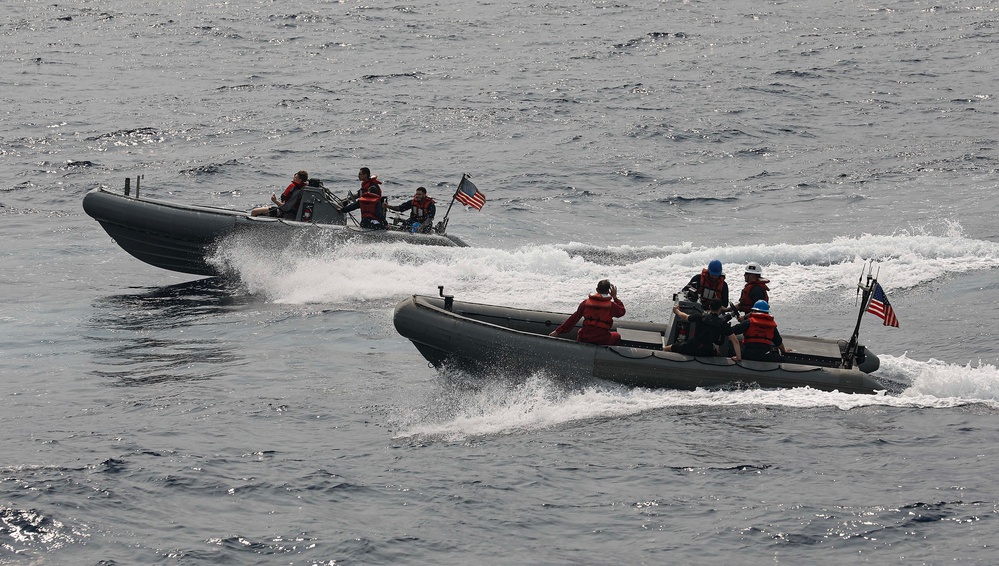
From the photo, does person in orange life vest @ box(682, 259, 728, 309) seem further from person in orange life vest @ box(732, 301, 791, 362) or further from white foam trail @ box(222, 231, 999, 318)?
white foam trail @ box(222, 231, 999, 318)

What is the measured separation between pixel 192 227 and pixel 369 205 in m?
3.03

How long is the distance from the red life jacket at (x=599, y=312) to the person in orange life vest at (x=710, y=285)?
1.24m

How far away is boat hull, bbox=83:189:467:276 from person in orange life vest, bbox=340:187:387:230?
0.41 m

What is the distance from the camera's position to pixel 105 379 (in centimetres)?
1363

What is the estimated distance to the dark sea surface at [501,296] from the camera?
9.60 meters

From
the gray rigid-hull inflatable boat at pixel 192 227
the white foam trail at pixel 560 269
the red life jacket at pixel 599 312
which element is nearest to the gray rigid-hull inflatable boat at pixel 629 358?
the red life jacket at pixel 599 312

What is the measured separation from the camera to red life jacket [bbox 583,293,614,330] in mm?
12977

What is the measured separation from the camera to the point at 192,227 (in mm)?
19078

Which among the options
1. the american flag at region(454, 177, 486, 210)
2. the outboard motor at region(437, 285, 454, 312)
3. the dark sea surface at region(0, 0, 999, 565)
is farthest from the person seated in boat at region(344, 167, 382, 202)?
the outboard motor at region(437, 285, 454, 312)

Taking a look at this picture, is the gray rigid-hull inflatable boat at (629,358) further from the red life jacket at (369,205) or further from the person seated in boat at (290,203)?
the person seated in boat at (290,203)

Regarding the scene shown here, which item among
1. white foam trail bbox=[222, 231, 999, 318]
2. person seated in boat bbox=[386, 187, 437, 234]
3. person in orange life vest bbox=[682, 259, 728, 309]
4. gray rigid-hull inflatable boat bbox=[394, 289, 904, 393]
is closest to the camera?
gray rigid-hull inflatable boat bbox=[394, 289, 904, 393]

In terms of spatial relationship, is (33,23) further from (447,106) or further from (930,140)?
(930,140)

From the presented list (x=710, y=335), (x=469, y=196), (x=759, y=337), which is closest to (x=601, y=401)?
(x=710, y=335)

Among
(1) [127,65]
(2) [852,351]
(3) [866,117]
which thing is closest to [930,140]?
(3) [866,117]
